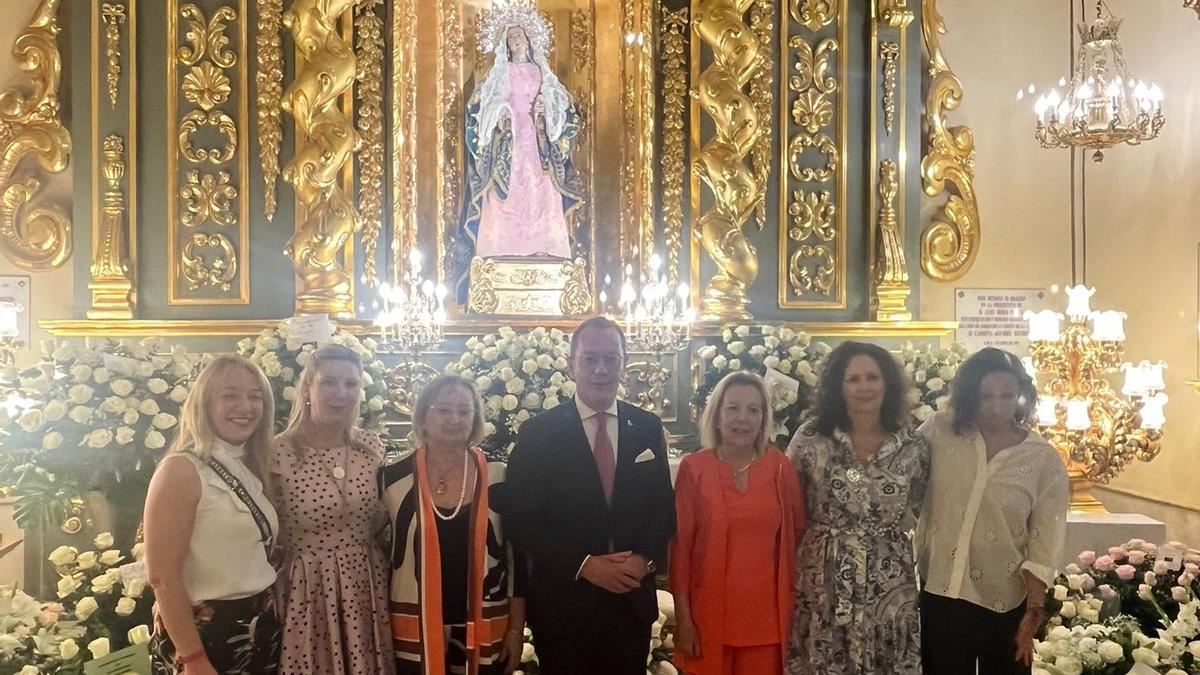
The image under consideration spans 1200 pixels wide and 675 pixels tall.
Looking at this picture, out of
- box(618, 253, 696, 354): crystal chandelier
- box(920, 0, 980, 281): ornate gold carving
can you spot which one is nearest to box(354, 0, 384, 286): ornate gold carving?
box(618, 253, 696, 354): crystal chandelier

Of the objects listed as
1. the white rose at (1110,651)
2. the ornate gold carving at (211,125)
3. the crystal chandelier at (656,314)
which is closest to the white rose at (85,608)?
the crystal chandelier at (656,314)

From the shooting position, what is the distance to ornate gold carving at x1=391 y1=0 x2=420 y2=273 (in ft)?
19.2

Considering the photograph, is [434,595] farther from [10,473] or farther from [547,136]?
[547,136]

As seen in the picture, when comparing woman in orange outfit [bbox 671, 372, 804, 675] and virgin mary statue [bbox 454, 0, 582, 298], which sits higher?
virgin mary statue [bbox 454, 0, 582, 298]

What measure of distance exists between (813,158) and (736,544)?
12.6ft

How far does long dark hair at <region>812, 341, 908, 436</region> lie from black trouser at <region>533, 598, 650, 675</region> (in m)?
0.87

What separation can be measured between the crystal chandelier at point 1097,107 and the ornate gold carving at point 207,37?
5.28m

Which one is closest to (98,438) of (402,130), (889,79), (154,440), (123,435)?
(123,435)

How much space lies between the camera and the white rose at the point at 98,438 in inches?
157

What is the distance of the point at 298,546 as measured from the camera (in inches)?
110

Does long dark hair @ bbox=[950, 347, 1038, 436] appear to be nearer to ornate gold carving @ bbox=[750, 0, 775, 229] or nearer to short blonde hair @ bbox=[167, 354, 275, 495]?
short blonde hair @ bbox=[167, 354, 275, 495]

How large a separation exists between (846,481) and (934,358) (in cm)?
243

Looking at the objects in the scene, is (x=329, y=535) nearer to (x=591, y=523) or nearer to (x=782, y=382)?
(x=591, y=523)

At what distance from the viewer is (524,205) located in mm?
6207
